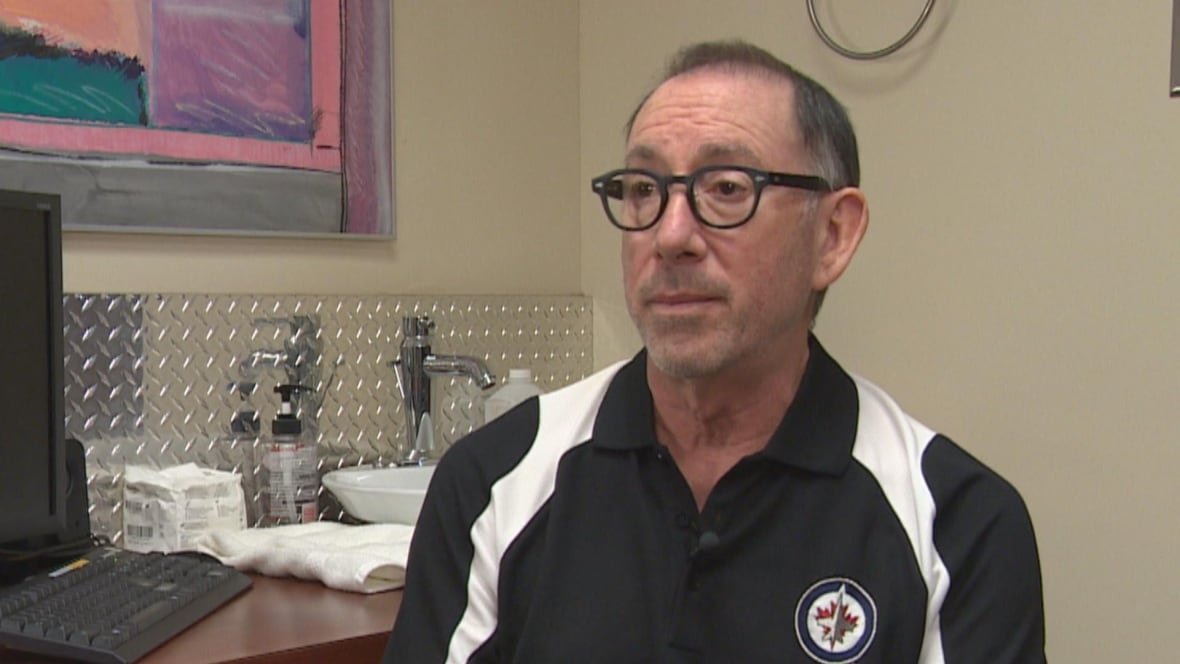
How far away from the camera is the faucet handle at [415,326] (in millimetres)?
2039

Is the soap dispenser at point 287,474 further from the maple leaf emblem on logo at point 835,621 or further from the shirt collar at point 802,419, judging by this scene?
the maple leaf emblem on logo at point 835,621

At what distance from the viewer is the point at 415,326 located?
204cm

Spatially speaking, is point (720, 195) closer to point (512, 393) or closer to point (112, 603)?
point (112, 603)

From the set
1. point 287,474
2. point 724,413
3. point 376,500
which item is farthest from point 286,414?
point 724,413

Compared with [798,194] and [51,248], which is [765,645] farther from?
[51,248]

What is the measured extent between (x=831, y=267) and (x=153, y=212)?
108cm

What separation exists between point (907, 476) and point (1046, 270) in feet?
1.84

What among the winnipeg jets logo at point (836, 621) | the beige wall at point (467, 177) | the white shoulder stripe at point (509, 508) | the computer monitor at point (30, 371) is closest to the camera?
the winnipeg jets logo at point (836, 621)

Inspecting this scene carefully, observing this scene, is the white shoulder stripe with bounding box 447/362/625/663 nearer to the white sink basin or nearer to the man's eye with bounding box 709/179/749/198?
the man's eye with bounding box 709/179/749/198

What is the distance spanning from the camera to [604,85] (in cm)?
231

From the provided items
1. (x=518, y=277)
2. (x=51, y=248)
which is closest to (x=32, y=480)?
(x=51, y=248)

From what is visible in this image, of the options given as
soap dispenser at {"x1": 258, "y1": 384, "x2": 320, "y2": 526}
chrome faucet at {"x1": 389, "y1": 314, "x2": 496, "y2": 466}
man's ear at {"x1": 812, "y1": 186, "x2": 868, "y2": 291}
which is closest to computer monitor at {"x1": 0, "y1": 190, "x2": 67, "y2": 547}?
soap dispenser at {"x1": 258, "y1": 384, "x2": 320, "y2": 526}

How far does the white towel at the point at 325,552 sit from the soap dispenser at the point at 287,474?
10cm

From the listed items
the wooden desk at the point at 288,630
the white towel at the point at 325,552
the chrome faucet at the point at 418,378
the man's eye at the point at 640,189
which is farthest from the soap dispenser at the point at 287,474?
the man's eye at the point at 640,189
